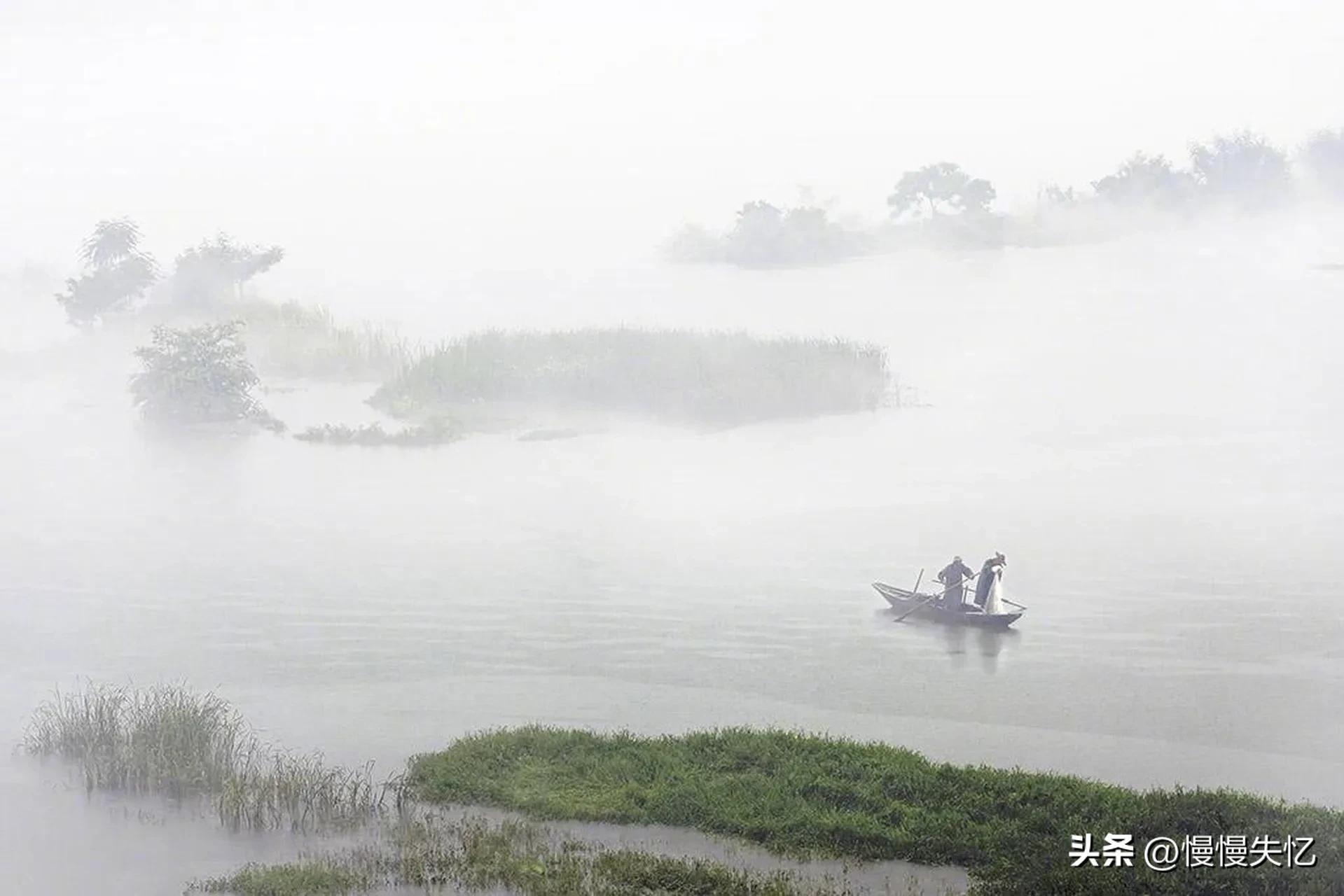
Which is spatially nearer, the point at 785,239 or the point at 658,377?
the point at 658,377

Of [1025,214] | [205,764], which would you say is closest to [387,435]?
[205,764]

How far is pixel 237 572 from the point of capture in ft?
109

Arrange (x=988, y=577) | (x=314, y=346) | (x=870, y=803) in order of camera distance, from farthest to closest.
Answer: (x=314, y=346) → (x=988, y=577) → (x=870, y=803)

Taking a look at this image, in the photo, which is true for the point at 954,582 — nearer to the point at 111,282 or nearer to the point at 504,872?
the point at 504,872

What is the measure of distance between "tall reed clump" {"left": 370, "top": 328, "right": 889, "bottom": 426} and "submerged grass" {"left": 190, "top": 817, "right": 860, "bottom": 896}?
30.7m

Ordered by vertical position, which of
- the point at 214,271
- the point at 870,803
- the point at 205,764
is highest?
the point at 214,271

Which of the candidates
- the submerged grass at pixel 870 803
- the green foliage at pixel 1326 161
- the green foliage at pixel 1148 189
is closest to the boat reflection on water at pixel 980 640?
the submerged grass at pixel 870 803

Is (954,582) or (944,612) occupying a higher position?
(954,582)

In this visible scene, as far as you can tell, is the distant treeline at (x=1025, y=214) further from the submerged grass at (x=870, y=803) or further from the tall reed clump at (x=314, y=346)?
the submerged grass at (x=870, y=803)

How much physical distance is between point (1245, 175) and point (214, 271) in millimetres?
54161

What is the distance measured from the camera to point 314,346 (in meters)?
55.2

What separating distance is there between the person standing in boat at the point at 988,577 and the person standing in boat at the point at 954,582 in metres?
0.28

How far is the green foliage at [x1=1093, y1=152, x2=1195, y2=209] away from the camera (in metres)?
81.5

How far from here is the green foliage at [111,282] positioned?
60.4m
